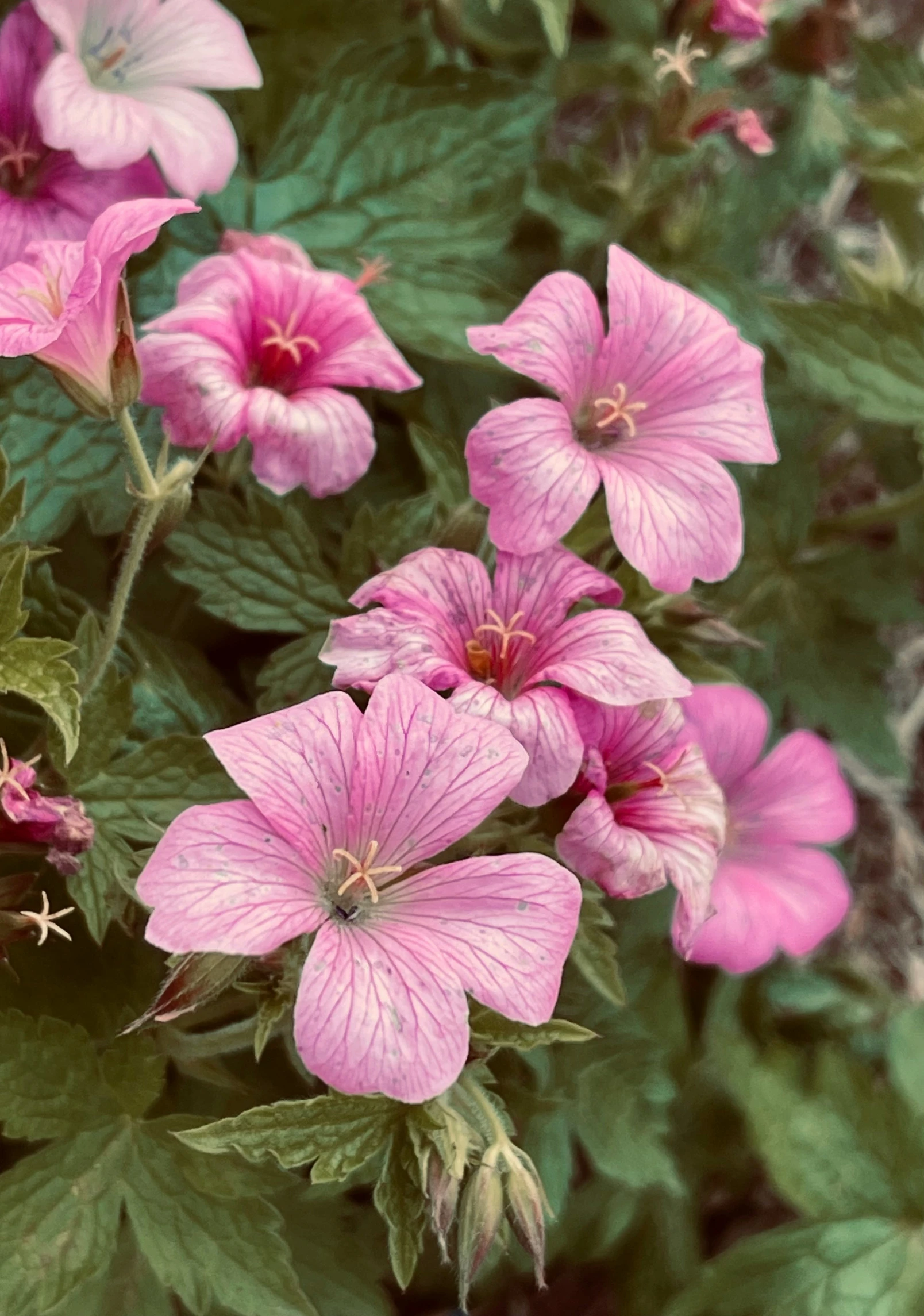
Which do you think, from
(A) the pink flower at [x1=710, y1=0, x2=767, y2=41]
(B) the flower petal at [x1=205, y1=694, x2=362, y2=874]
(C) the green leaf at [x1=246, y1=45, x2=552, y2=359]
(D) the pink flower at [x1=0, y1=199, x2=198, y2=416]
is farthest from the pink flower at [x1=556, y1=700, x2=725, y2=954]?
(A) the pink flower at [x1=710, y1=0, x2=767, y2=41]

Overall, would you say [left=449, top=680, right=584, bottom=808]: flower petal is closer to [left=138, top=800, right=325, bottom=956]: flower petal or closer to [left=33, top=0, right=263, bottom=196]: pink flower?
[left=138, top=800, right=325, bottom=956]: flower petal

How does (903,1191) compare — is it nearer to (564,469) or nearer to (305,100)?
(564,469)

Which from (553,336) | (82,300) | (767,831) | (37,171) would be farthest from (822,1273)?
(37,171)

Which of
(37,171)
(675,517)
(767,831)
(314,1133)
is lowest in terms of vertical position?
(767,831)

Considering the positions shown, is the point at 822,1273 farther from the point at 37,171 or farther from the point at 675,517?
the point at 37,171

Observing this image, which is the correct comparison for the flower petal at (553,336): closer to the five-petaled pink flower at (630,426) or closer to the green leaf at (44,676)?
the five-petaled pink flower at (630,426)

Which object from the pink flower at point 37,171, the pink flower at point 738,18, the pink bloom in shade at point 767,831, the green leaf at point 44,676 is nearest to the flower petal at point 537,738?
the green leaf at point 44,676
